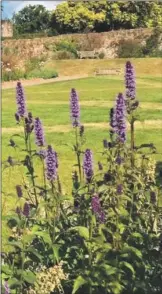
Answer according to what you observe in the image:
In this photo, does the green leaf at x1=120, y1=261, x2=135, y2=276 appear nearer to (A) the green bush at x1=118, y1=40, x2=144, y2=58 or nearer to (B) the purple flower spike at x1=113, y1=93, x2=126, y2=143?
(B) the purple flower spike at x1=113, y1=93, x2=126, y2=143

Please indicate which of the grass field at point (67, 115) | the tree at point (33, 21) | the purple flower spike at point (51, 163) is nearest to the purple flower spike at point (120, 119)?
the purple flower spike at point (51, 163)

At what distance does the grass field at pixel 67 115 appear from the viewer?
949 centimetres

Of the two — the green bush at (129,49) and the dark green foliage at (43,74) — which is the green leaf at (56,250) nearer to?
the dark green foliage at (43,74)

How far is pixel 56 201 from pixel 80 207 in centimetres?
19

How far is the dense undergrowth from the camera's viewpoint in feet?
9.71

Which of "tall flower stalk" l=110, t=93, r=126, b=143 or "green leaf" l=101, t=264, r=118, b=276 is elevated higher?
"tall flower stalk" l=110, t=93, r=126, b=143

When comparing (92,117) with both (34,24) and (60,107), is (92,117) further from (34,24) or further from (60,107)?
(34,24)

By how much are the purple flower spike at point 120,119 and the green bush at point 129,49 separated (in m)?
36.9

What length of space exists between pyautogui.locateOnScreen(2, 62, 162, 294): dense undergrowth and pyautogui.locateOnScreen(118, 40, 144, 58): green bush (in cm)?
3663

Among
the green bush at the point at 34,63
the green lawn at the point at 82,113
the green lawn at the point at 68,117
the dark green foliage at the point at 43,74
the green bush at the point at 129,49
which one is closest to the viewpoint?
the green lawn at the point at 68,117

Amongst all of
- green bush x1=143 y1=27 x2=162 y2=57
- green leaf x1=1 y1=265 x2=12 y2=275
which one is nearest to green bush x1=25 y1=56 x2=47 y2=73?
green bush x1=143 y1=27 x2=162 y2=57

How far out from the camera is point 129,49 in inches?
1590

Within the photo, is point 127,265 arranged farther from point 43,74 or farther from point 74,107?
point 43,74

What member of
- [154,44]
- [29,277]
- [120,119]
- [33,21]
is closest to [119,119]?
[120,119]
